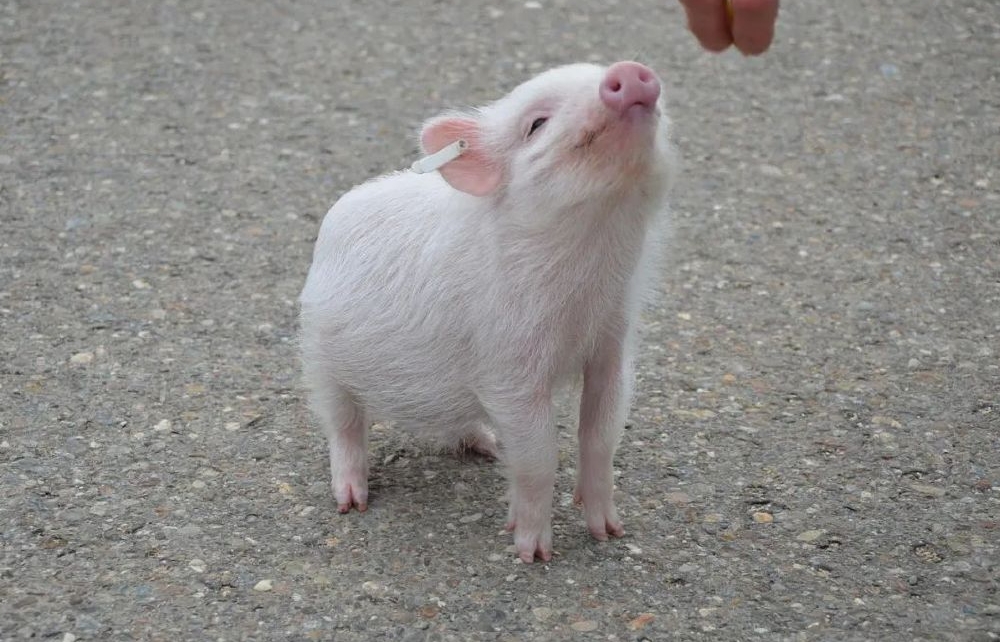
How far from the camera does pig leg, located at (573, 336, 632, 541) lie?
11.9 ft

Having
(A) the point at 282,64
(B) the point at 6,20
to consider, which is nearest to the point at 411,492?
(A) the point at 282,64

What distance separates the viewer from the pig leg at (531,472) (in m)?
3.46

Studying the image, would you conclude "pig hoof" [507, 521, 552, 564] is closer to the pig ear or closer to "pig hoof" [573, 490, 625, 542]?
"pig hoof" [573, 490, 625, 542]

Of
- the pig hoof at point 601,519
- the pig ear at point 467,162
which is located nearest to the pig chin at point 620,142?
the pig ear at point 467,162

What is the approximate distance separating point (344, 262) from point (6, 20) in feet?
13.9

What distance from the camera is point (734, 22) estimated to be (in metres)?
3.45

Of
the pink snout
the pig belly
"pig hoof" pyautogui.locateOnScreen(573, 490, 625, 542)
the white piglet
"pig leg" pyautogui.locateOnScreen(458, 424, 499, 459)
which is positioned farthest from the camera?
"pig leg" pyautogui.locateOnScreen(458, 424, 499, 459)

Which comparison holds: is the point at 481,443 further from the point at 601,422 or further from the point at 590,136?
the point at 590,136

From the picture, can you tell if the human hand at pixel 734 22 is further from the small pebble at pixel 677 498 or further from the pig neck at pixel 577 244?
the small pebble at pixel 677 498

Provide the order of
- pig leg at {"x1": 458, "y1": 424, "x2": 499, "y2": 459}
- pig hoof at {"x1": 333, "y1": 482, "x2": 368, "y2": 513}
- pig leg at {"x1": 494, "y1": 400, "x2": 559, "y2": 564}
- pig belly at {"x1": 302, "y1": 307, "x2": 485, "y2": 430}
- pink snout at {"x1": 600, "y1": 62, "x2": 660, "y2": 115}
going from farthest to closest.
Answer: pig leg at {"x1": 458, "y1": 424, "x2": 499, "y2": 459}
pig hoof at {"x1": 333, "y1": 482, "x2": 368, "y2": 513}
pig belly at {"x1": 302, "y1": 307, "x2": 485, "y2": 430}
pig leg at {"x1": 494, "y1": 400, "x2": 559, "y2": 564}
pink snout at {"x1": 600, "y1": 62, "x2": 660, "y2": 115}

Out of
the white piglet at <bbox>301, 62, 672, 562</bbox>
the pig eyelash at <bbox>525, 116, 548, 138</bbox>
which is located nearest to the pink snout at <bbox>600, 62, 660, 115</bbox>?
the white piglet at <bbox>301, 62, 672, 562</bbox>

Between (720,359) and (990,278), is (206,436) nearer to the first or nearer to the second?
(720,359)

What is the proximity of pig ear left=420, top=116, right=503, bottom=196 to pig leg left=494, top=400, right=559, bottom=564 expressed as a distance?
56 centimetres

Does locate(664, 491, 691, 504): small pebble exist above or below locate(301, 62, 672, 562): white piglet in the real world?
below
